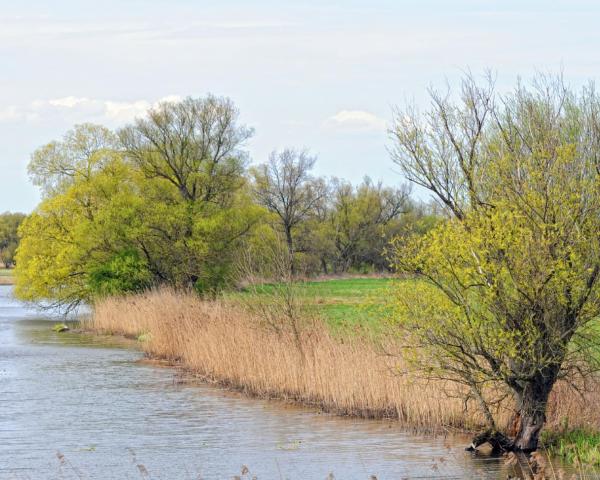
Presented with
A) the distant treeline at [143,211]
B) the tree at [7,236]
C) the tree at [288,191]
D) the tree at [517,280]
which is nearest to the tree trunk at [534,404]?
the tree at [517,280]

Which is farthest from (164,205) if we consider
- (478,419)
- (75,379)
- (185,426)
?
(478,419)

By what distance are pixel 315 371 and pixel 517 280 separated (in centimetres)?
689

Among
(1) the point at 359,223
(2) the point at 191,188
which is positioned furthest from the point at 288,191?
(2) the point at 191,188

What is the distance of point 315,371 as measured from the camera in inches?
813

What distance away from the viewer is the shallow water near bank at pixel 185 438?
15062 millimetres

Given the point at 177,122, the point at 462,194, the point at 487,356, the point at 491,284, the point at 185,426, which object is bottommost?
the point at 185,426

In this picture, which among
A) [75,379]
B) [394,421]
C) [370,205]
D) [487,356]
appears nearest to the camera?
[487,356]

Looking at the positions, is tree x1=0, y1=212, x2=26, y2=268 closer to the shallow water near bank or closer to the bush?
the bush

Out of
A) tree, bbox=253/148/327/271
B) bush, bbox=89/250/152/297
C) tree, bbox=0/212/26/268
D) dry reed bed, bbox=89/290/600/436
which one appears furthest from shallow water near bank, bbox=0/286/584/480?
tree, bbox=0/212/26/268

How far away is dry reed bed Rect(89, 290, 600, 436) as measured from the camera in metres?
17.4

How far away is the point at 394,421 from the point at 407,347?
378 cm

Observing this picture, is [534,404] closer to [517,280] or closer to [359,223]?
[517,280]

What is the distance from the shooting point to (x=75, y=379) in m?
26.8

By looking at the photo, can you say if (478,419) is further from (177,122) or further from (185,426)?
(177,122)
